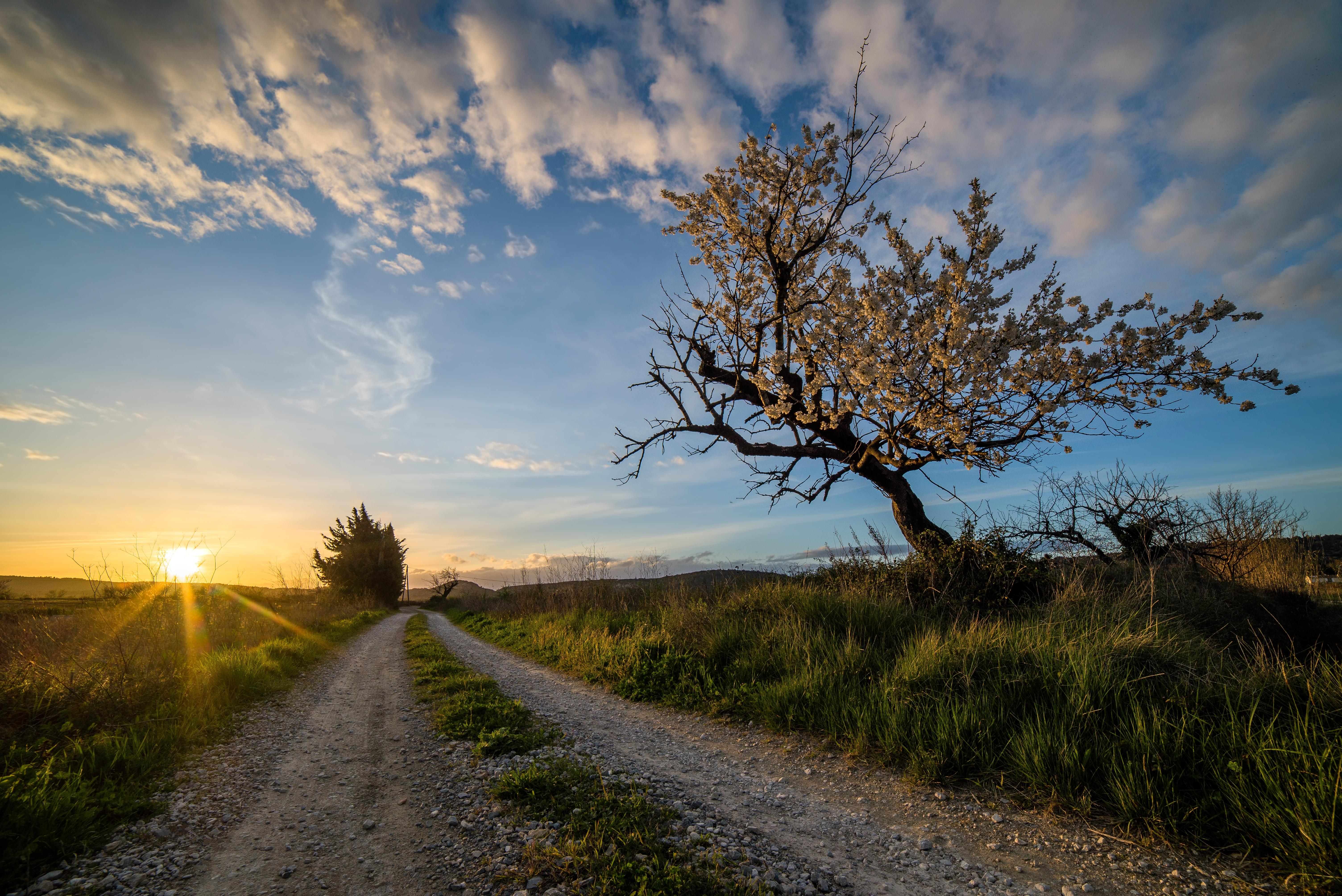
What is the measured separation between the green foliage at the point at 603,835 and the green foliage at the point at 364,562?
39496mm

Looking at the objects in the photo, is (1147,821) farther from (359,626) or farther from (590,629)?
(359,626)

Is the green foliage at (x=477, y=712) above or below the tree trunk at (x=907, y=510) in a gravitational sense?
below

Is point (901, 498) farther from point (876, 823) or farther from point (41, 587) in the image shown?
point (41, 587)

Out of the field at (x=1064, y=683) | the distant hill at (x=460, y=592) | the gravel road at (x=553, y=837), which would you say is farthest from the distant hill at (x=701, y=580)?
the distant hill at (x=460, y=592)

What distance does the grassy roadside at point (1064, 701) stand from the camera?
10.4ft

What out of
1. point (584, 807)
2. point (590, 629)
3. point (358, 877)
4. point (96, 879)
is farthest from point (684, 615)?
point (96, 879)

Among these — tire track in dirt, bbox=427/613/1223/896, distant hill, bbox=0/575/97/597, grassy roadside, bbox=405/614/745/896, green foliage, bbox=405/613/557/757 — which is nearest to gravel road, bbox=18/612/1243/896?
tire track in dirt, bbox=427/613/1223/896

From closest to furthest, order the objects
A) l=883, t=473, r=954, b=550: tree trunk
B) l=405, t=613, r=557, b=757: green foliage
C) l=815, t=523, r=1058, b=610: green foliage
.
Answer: l=405, t=613, r=557, b=757: green foliage
l=815, t=523, r=1058, b=610: green foliage
l=883, t=473, r=954, b=550: tree trunk

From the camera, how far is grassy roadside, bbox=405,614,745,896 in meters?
2.76

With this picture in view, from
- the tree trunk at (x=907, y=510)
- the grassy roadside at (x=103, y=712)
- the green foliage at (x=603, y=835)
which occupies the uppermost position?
the tree trunk at (x=907, y=510)

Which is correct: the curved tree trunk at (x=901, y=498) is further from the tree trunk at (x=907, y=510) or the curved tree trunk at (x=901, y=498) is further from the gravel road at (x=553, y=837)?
the gravel road at (x=553, y=837)

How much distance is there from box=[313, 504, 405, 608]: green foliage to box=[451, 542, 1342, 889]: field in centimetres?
3633

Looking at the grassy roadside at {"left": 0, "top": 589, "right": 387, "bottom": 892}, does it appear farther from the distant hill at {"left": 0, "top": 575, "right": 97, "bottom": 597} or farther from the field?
the distant hill at {"left": 0, "top": 575, "right": 97, "bottom": 597}

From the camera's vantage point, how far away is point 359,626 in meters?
20.1
